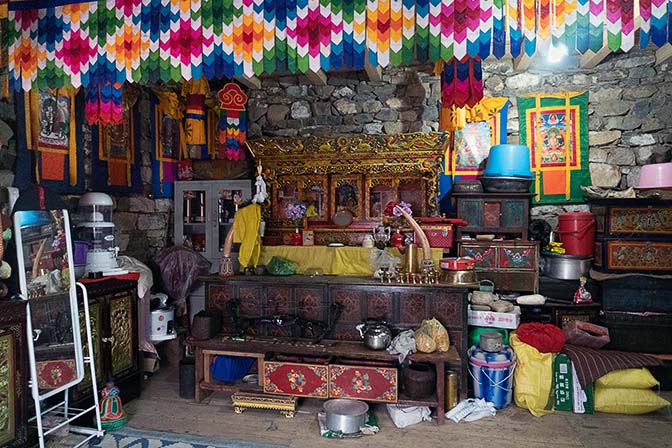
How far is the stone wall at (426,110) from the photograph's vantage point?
19.3 ft

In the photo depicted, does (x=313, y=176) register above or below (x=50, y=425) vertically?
above

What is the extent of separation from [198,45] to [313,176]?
3.31m

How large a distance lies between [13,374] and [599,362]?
15.7ft

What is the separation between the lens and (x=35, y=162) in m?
4.35

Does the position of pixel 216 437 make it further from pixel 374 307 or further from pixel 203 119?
pixel 203 119

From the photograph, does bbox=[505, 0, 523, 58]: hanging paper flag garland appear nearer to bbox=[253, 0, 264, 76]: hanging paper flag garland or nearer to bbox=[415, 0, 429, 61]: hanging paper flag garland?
bbox=[415, 0, 429, 61]: hanging paper flag garland

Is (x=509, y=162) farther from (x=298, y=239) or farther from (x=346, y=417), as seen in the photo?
(x=346, y=417)

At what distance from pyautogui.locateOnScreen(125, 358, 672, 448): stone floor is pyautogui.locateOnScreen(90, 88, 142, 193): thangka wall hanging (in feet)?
7.97

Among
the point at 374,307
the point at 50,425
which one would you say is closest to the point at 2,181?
the point at 50,425

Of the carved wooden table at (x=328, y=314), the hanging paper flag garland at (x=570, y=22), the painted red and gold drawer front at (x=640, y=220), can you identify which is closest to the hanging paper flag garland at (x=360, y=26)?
the hanging paper flag garland at (x=570, y=22)

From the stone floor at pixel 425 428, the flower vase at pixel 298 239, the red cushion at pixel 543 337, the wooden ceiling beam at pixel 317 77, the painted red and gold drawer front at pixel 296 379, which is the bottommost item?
the stone floor at pixel 425 428

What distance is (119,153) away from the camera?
5.60 metres

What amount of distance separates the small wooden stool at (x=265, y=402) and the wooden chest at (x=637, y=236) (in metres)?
3.57

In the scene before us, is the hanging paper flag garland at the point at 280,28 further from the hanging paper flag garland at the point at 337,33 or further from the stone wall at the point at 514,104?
the stone wall at the point at 514,104
